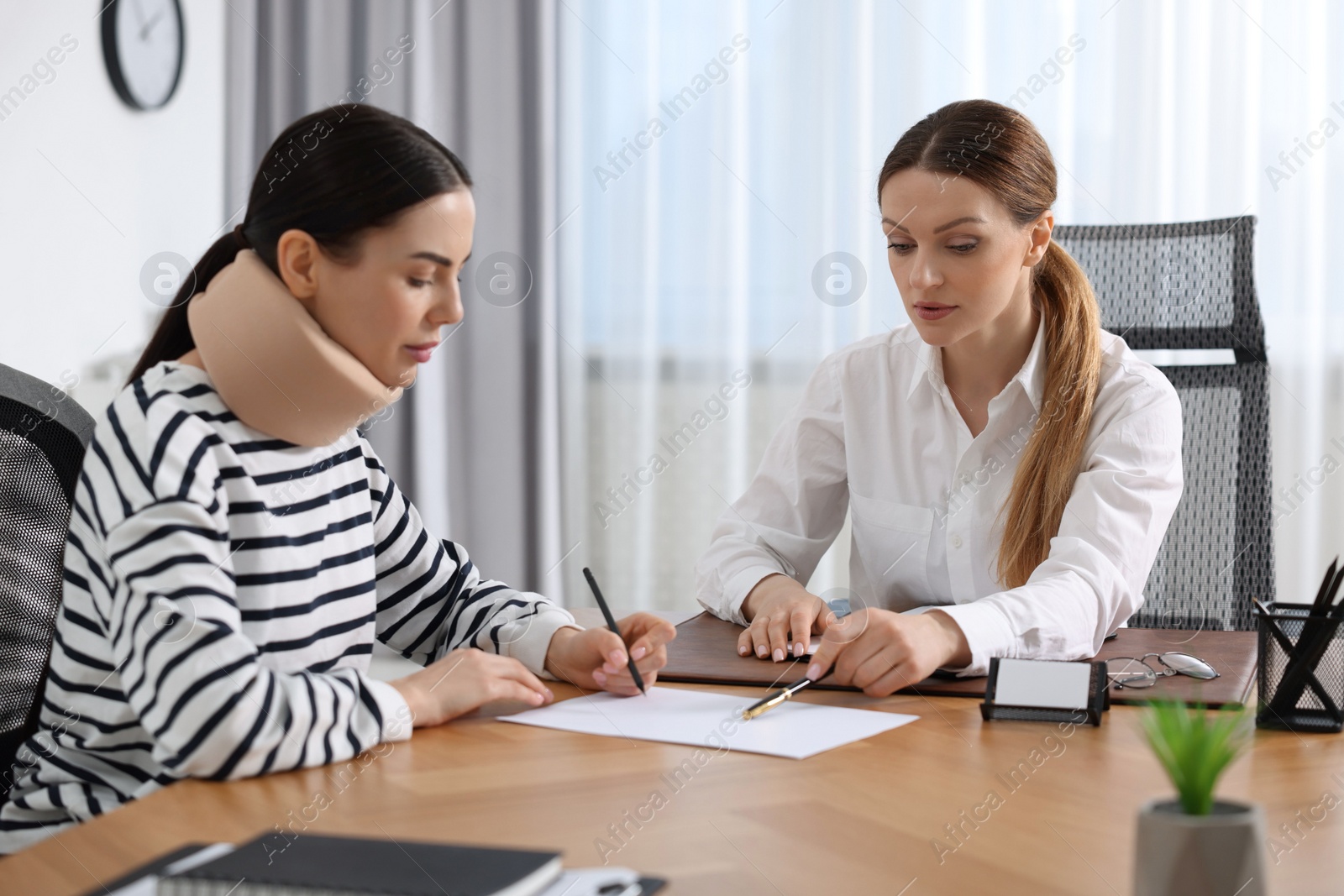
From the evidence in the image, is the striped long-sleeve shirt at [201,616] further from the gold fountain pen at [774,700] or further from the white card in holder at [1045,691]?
the white card in holder at [1045,691]

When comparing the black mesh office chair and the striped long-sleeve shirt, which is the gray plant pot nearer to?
the striped long-sleeve shirt

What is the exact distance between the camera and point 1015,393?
4.93 feet

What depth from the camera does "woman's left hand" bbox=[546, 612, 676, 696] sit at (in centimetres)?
104

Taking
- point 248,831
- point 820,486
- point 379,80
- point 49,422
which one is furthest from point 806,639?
point 379,80

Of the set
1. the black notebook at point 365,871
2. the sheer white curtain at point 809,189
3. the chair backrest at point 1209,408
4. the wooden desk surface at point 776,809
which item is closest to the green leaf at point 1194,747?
the wooden desk surface at point 776,809

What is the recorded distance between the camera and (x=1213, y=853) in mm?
465

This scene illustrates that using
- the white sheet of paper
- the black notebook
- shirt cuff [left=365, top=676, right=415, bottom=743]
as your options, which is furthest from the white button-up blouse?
the black notebook

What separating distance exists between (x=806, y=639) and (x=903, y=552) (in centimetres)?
42

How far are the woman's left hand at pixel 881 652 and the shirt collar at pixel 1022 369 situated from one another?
1.73 ft

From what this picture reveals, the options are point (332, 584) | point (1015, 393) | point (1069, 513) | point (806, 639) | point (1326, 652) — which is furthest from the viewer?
point (1015, 393)

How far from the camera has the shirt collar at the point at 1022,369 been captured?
150cm

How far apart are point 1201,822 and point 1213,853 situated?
1 cm

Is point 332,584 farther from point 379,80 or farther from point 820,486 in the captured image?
point 379,80

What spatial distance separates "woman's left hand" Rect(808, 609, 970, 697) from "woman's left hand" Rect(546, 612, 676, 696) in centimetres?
14
